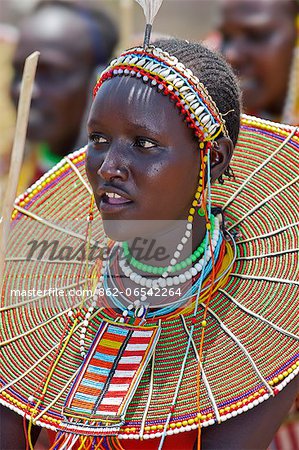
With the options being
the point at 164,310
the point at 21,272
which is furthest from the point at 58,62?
the point at 164,310

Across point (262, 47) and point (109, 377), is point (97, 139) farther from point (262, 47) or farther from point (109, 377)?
point (262, 47)

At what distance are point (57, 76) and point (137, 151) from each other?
3.32 m

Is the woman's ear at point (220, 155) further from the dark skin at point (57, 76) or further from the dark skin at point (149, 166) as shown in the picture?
the dark skin at point (57, 76)

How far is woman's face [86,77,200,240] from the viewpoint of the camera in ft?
7.79

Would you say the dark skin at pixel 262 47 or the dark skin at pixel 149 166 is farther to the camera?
the dark skin at pixel 262 47

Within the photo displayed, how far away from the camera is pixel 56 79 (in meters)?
5.60

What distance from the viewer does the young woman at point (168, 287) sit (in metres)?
2.39

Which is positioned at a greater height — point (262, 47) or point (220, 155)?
point (262, 47)

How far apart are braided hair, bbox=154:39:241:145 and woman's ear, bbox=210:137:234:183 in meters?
0.06

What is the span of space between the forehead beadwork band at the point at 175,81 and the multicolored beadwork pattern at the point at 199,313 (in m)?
0.38

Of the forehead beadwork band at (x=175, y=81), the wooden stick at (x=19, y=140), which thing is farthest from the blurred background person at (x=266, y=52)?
the wooden stick at (x=19, y=140)

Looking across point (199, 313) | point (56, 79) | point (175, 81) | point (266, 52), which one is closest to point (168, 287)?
point (199, 313)

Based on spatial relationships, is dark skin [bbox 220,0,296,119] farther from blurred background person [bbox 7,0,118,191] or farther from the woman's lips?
the woman's lips

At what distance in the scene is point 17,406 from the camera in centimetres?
255
